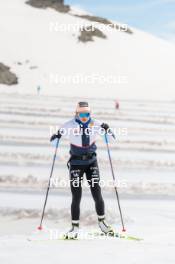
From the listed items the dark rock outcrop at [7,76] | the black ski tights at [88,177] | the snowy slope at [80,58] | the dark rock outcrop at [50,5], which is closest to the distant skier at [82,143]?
the black ski tights at [88,177]

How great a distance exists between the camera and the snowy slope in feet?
182

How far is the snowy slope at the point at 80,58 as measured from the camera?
55406 millimetres

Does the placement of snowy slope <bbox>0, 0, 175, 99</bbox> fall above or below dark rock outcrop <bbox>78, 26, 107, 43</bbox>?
below

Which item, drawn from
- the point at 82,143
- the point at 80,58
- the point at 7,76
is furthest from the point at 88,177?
the point at 80,58

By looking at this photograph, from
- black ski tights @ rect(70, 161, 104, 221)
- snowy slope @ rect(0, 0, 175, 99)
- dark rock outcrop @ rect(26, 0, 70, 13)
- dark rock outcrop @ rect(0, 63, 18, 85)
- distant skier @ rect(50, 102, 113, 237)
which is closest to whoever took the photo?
distant skier @ rect(50, 102, 113, 237)

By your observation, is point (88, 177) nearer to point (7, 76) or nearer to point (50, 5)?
point (7, 76)

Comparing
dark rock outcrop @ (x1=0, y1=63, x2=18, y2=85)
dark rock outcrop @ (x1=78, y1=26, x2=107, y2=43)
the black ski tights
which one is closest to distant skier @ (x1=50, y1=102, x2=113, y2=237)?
the black ski tights

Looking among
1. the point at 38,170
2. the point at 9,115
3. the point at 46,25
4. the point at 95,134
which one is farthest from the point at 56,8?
the point at 95,134

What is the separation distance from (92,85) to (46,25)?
3154cm

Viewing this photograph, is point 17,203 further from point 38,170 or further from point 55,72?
point 55,72

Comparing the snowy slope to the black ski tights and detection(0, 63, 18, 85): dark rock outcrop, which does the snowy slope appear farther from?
the black ski tights

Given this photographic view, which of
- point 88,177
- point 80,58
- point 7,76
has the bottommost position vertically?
point 88,177

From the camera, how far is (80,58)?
→ 69.4 metres

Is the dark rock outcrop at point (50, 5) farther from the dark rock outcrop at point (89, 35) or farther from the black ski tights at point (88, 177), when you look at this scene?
the black ski tights at point (88, 177)
